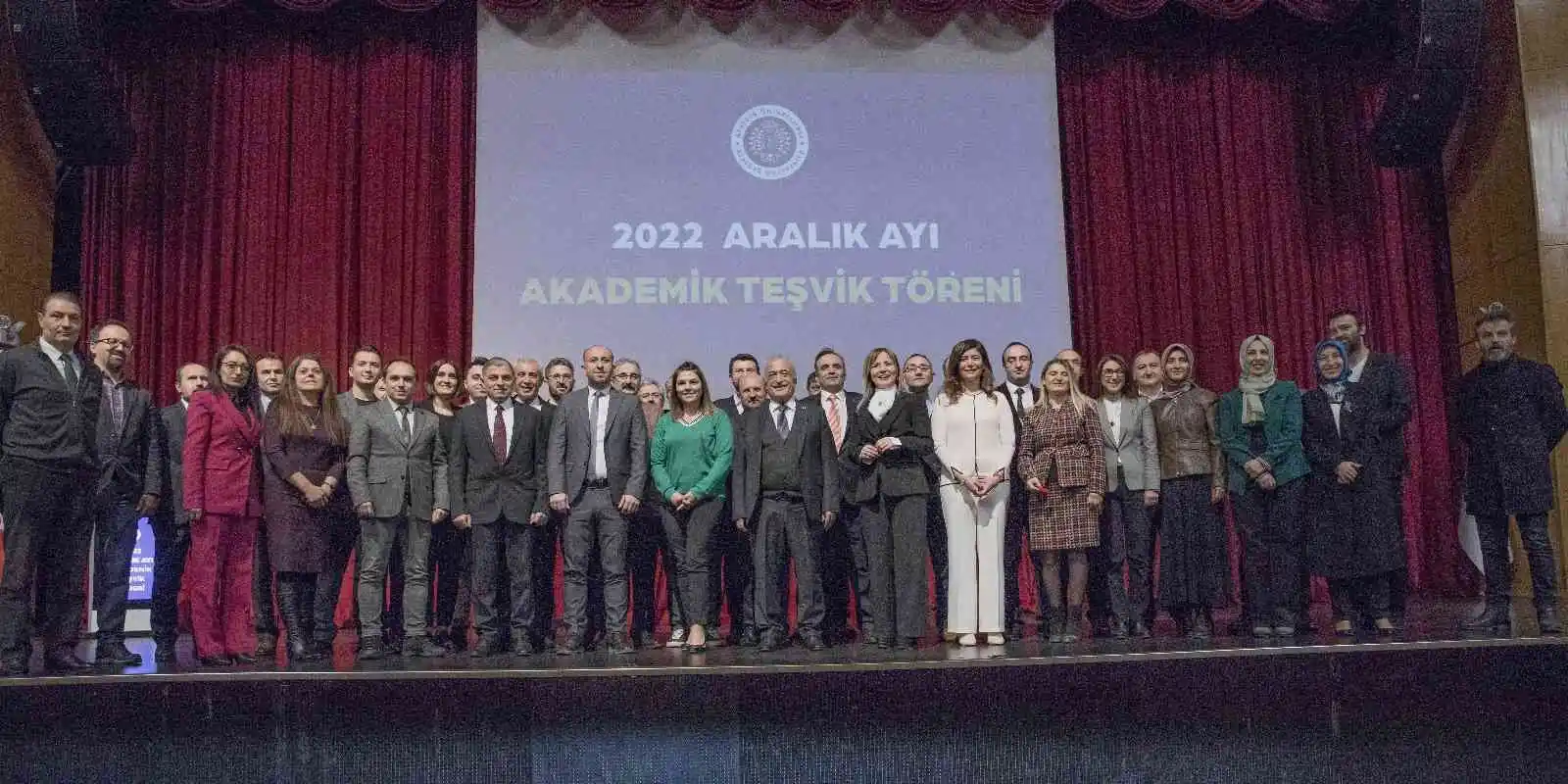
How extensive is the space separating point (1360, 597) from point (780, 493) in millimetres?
2411

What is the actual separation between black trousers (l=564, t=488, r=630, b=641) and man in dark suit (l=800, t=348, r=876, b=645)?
92 cm

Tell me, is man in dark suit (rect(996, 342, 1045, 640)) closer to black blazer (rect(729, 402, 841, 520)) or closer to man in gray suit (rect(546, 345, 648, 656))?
black blazer (rect(729, 402, 841, 520))

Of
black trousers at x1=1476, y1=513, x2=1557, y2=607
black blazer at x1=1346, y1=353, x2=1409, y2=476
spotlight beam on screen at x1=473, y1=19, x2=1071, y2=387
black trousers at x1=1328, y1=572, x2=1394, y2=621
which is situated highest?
spotlight beam on screen at x1=473, y1=19, x2=1071, y2=387

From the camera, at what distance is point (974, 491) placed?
4.98 m

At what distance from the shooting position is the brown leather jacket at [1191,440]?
204 inches

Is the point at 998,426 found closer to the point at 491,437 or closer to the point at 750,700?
the point at 750,700

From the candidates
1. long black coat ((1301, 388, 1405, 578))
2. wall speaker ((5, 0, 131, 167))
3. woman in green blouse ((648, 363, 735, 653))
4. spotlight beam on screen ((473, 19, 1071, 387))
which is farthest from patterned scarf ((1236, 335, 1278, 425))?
wall speaker ((5, 0, 131, 167))

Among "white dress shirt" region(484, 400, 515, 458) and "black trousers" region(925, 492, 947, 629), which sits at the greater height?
"white dress shirt" region(484, 400, 515, 458)

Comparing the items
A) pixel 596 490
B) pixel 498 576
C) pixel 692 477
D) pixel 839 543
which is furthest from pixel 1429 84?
pixel 498 576

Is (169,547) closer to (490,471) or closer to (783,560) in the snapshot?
(490,471)

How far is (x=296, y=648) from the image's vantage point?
4738 millimetres

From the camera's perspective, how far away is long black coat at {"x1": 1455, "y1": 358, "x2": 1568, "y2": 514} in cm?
476

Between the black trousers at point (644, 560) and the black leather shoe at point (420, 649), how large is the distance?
910 millimetres

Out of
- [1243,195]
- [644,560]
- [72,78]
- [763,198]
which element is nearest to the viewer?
[644,560]
